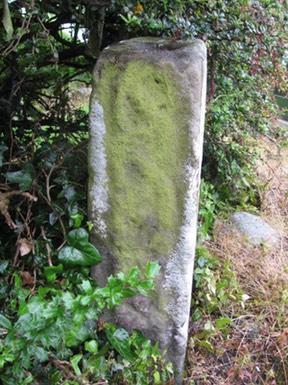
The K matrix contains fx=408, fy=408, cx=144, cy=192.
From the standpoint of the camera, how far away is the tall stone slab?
144 cm

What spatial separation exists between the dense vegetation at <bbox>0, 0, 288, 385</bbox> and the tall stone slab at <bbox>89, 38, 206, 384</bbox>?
102 millimetres

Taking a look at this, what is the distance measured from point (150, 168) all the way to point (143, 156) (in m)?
0.05

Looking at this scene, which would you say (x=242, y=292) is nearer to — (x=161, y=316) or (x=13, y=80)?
(x=161, y=316)

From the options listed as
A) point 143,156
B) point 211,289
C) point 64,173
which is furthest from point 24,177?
point 211,289

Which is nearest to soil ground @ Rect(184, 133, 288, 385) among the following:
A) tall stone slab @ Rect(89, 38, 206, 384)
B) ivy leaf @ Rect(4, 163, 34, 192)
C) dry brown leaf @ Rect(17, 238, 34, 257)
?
tall stone slab @ Rect(89, 38, 206, 384)

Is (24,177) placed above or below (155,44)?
below

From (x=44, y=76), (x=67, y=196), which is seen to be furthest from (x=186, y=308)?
(x=44, y=76)

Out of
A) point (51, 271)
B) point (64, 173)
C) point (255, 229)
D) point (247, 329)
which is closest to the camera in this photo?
point (51, 271)

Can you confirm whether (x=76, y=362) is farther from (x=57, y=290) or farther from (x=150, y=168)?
(x=150, y=168)

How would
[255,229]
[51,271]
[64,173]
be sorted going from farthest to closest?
[255,229], [64,173], [51,271]

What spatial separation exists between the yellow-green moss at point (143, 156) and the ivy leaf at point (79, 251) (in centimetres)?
8

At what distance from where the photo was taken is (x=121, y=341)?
1641mm

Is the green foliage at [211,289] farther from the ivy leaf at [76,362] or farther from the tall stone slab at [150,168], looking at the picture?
the ivy leaf at [76,362]

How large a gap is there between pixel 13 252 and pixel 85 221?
341mm
